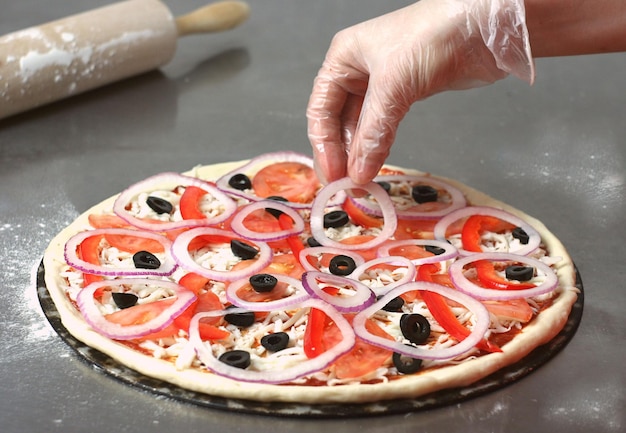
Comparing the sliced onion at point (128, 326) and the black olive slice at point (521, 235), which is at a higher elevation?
the sliced onion at point (128, 326)

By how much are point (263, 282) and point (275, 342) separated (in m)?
0.25

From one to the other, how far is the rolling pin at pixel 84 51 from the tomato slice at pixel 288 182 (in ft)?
3.84

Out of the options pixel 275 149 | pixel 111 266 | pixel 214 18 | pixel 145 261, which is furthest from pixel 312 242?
pixel 214 18

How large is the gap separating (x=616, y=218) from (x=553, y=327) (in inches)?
36.4

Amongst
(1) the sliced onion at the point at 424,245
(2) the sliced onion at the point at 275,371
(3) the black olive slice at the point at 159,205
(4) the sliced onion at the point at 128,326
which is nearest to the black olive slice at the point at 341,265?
(1) the sliced onion at the point at 424,245

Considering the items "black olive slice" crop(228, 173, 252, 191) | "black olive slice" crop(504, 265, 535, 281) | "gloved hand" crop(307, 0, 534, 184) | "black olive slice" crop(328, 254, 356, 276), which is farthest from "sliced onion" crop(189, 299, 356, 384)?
"black olive slice" crop(228, 173, 252, 191)

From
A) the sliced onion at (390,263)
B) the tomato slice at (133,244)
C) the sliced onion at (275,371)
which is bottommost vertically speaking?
the sliced onion at (390,263)

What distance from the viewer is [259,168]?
3492 mm

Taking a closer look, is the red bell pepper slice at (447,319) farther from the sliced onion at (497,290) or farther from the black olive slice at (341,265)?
the black olive slice at (341,265)

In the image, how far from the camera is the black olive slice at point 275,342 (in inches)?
97.7

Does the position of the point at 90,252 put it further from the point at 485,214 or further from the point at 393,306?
the point at 485,214

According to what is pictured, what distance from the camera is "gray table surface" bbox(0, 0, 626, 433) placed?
240 cm

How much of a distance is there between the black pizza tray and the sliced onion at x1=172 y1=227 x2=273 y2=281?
1.34 feet

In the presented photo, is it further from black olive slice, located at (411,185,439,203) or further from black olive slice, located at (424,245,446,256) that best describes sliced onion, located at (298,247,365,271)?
black olive slice, located at (411,185,439,203)
